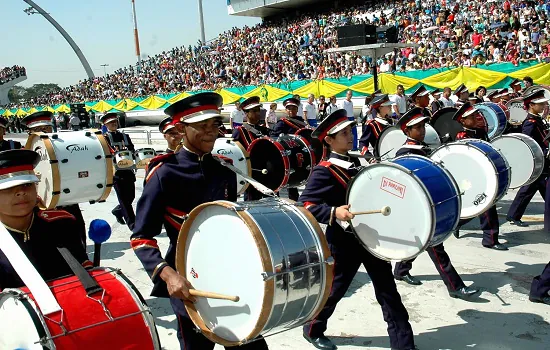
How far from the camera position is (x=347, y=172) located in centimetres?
416

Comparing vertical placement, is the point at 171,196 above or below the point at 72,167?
above

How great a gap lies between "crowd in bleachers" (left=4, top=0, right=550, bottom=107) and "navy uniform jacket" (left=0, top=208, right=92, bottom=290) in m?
14.1

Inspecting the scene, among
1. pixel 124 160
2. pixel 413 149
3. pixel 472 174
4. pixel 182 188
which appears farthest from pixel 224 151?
pixel 182 188

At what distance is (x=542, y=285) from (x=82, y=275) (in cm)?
392

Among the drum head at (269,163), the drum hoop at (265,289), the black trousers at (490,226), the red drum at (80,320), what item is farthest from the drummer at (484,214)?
the red drum at (80,320)

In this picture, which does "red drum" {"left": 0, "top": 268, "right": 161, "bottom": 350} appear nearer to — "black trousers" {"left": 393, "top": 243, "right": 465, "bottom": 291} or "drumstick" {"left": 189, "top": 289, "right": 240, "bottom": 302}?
"drumstick" {"left": 189, "top": 289, "right": 240, "bottom": 302}

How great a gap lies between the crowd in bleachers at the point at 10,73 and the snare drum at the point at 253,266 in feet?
256

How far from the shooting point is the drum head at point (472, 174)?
17.8ft

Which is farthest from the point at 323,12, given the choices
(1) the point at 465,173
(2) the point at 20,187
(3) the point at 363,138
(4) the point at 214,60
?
(2) the point at 20,187

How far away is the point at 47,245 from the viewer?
9.54ft

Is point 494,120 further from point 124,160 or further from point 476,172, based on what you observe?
point 124,160

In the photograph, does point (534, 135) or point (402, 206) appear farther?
point (534, 135)

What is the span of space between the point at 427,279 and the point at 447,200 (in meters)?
1.95

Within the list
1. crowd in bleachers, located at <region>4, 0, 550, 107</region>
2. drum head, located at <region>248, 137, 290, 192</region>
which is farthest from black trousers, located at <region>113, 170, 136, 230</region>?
crowd in bleachers, located at <region>4, 0, 550, 107</region>
